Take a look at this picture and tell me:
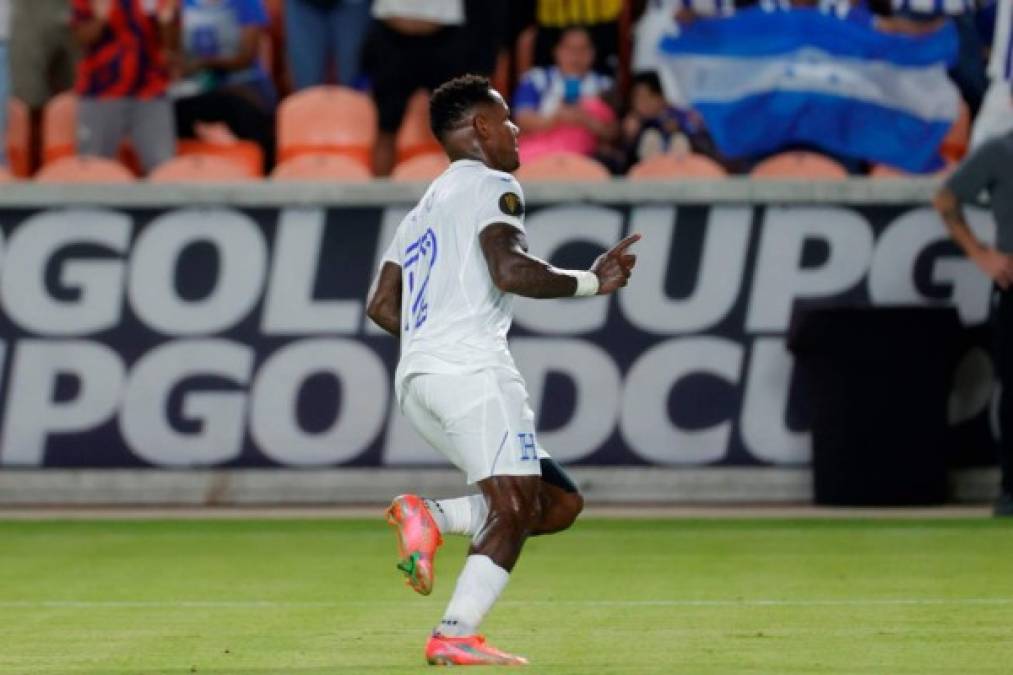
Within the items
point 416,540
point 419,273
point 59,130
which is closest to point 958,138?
point 59,130

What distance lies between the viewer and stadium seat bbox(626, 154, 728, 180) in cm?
1457

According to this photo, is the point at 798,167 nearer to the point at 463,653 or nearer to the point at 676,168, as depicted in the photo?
the point at 676,168

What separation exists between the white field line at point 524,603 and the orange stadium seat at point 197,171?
18.3 ft

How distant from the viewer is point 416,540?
23.0ft

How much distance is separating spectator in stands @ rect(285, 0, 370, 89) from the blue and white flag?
7.27 ft

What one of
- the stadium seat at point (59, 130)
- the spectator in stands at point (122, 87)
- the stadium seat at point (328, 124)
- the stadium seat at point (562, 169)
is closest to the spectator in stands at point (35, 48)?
the stadium seat at point (59, 130)

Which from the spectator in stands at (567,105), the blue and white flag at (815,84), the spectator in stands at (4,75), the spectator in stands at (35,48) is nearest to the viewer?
the blue and white flag at (815,84)

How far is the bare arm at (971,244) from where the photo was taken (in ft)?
41.9

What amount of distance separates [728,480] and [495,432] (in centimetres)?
726

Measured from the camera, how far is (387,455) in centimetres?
1428

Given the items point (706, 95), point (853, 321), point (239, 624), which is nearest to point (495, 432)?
point (239, 624)

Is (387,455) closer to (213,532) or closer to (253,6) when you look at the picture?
(213,532)

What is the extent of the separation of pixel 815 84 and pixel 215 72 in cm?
422

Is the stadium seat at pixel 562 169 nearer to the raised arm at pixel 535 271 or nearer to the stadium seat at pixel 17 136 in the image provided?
the stadium seat at pixel 17 136
